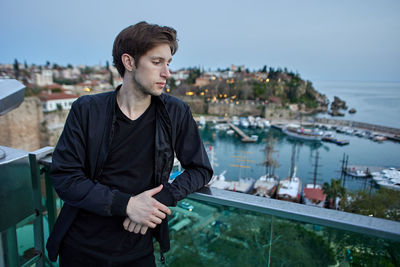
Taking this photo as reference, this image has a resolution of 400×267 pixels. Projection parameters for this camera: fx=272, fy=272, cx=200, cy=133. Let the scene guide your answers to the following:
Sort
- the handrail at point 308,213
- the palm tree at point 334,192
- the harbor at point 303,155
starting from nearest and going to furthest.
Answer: the handrail at point 308,213 < the palm tree at point 334,192 < the harbor at point 303,155

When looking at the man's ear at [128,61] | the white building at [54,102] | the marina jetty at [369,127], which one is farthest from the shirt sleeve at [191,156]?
the marina jetty at [369,127]

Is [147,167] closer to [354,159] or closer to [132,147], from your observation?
[132,147]

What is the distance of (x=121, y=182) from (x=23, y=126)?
1312 cm

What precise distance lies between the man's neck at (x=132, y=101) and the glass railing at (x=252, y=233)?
319 millimetres

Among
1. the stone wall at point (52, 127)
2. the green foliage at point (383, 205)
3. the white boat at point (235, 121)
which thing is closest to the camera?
the green foliage at point (383, 205)

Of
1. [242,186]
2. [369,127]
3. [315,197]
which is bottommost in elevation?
[242,186]

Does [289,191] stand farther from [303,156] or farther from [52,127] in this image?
[52,127]

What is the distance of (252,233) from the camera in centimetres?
85

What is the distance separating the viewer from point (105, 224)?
30.1 inches

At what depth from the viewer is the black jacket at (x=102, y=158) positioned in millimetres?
686

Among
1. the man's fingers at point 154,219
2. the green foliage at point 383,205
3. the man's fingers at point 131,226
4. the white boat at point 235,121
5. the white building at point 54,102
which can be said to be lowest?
the white boat at point 235,121

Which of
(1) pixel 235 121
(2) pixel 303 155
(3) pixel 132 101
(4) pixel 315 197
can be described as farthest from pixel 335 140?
(3) pixel 132 101

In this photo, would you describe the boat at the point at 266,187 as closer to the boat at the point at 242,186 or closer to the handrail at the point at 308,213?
the boat at the point at 242,186

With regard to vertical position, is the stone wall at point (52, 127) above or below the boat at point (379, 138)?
above
